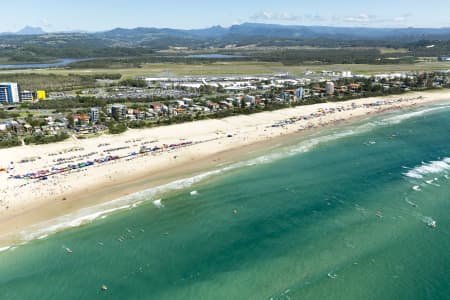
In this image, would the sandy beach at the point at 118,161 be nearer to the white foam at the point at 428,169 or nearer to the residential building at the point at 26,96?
the white foam at the point at 428,169

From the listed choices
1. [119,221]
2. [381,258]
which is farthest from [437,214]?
[119,221]

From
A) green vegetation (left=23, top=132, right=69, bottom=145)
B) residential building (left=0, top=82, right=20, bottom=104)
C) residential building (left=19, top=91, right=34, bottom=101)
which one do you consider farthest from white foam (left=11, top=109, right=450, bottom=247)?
residential building (left=19, top=91, right=34, bottom=101)

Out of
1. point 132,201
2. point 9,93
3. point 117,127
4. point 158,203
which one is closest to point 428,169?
point 158,203

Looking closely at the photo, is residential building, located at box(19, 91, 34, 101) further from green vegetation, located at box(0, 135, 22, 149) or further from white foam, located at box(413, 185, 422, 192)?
white foam, located at box(413, 185, 422, 192)

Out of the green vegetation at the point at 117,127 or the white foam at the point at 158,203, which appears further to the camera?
the green vegetation at the point at 117,127

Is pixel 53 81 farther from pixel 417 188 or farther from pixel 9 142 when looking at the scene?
pixel 417 188

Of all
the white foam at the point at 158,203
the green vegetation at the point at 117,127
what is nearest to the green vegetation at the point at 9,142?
the green vegetation at the point at 117,127
